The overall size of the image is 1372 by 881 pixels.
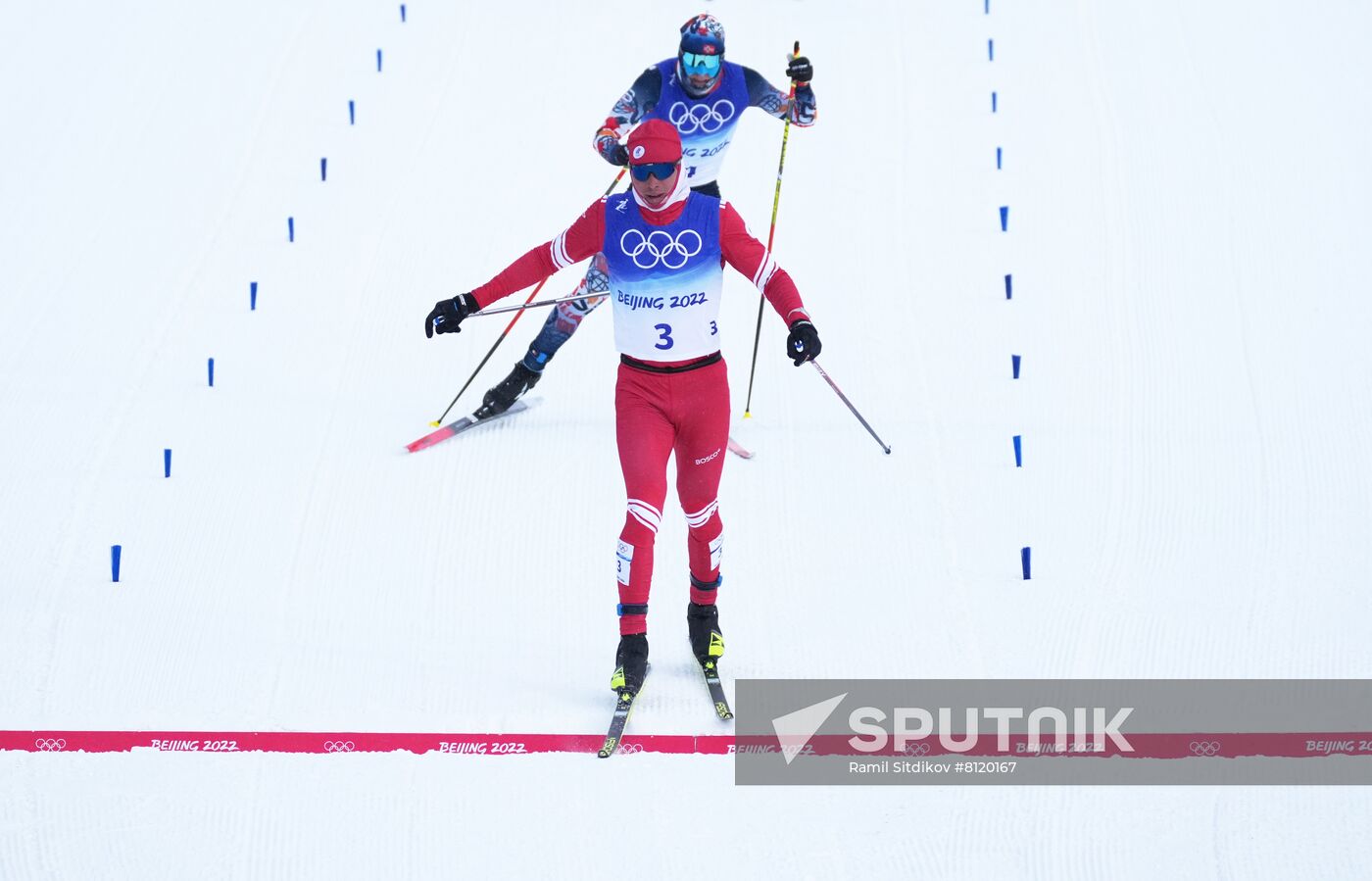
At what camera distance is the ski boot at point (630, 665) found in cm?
439

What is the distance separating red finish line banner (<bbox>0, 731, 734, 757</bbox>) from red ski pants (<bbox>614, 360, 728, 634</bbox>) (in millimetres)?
389

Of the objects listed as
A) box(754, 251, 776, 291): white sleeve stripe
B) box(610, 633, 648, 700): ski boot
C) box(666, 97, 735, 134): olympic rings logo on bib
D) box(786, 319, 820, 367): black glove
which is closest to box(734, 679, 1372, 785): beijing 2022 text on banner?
box(610, 633, 648, 700): ski boot

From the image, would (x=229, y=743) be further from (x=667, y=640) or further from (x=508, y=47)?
(x=508, y=47)

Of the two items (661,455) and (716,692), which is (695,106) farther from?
(716,692)

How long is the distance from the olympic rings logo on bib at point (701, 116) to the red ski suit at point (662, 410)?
4.74 feet

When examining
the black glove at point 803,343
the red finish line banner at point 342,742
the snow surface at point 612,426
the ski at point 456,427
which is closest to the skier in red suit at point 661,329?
the black glove at point 803,343

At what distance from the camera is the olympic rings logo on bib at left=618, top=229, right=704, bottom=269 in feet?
14.1

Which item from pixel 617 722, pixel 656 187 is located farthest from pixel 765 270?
pixel 617 722

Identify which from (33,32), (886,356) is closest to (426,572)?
(886,356)

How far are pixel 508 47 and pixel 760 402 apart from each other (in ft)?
14.6

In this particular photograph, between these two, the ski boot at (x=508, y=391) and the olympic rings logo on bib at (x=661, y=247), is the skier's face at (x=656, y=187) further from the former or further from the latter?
the ski boot at (x=508, y=391)

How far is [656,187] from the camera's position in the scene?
4.19m

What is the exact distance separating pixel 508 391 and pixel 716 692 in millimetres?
2148

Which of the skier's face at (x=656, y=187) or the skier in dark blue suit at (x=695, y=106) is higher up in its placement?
the skier in dark blue suit at (x=695, y=106)
